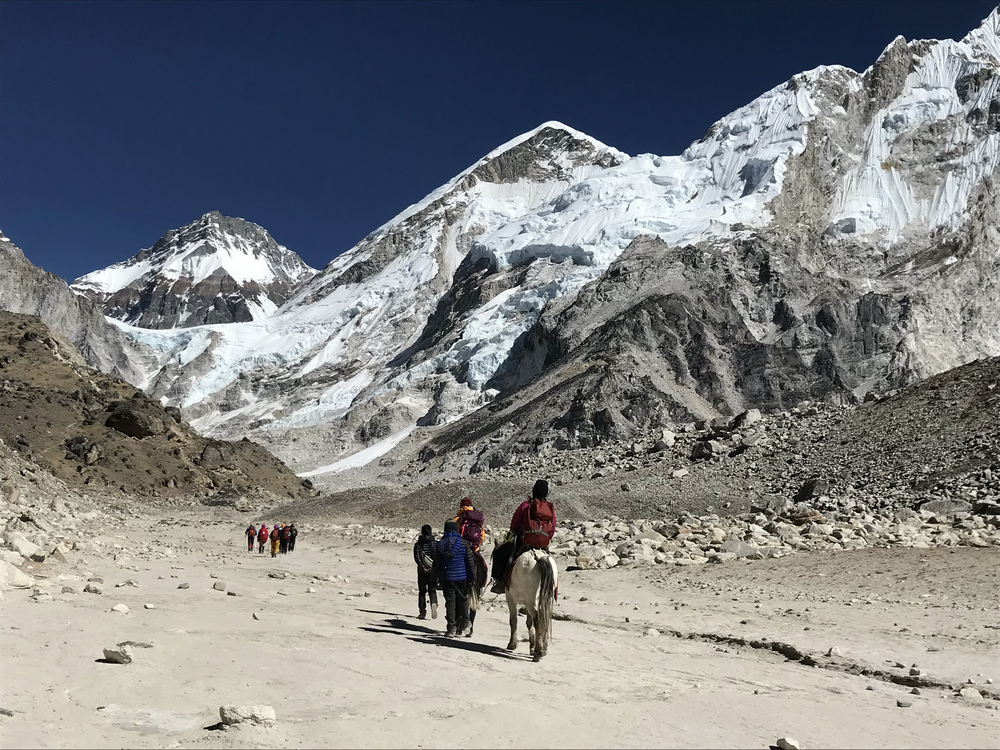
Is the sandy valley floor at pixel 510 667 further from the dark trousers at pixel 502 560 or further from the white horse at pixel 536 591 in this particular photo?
the dark trousers at pixel 502 560

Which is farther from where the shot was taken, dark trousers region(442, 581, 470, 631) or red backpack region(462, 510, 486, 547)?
red backpack region(462, 510, 486, 547)

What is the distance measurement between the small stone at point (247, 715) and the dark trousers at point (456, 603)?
17.6 ft

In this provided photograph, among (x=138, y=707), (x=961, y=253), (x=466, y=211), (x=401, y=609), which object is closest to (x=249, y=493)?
(x=401, y=609)

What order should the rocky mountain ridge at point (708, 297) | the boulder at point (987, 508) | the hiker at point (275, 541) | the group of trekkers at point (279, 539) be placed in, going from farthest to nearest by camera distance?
the rocky mountain ridge at point (708, 297) → the group of trekkers at point (279, 539) → the hiker at point (275, 541) → the boulder at point (987, 508)

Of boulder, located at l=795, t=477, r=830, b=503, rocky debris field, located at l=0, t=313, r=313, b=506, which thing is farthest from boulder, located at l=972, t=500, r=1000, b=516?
rocky debris field, located at l=0, t=313, r=313, b=506

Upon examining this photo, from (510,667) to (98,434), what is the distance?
151 feet

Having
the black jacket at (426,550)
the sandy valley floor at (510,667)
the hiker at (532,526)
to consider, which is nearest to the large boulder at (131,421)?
the sandy valley floor at (510,667)

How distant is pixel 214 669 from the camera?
25.3 ft

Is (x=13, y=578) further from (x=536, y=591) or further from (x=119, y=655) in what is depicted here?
(x=536, y=591)

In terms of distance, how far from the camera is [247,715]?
240 inches

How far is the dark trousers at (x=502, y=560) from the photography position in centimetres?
1063

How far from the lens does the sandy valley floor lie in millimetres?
6469

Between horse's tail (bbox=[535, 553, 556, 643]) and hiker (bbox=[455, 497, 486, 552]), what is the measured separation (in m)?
2.31

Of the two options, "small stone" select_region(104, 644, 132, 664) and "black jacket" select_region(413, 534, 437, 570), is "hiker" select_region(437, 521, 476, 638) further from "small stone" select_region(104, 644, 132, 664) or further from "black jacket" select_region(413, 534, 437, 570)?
"small stone" select_region(104, 644, 132, 664)
